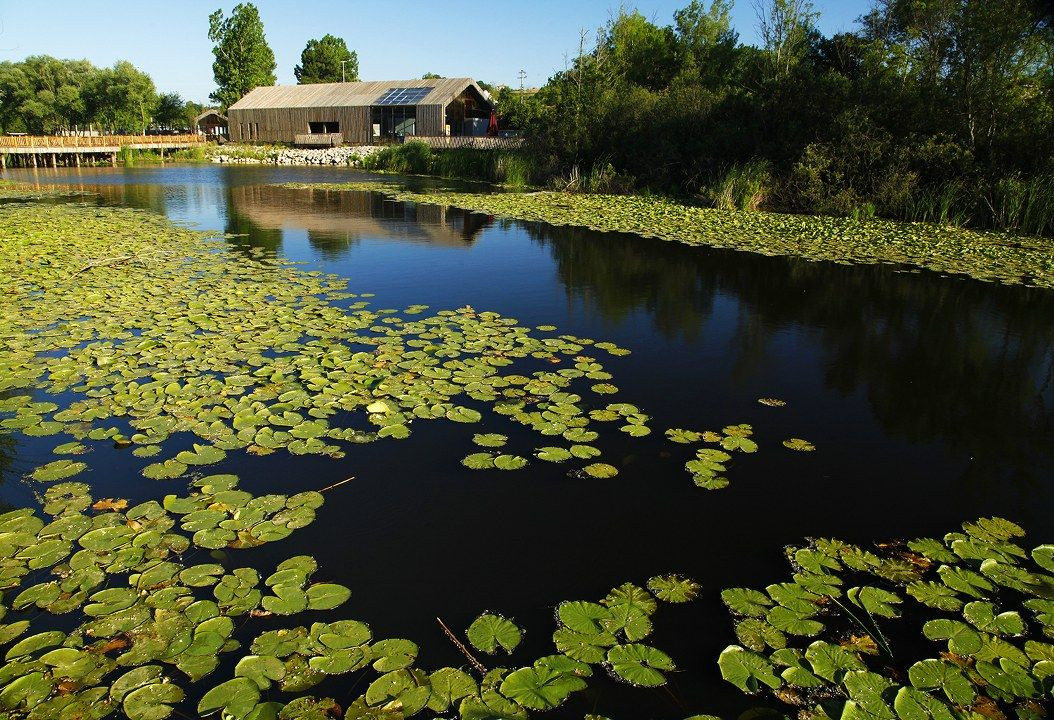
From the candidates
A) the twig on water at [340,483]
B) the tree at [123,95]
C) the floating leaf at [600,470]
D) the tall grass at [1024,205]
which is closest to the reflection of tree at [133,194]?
the twig on water at [340,483]

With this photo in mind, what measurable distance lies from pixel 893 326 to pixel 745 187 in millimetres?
8638

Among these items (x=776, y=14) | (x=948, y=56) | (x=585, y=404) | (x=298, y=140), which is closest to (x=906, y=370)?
(x=585, y=404)

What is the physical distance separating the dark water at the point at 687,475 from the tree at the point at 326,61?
220 ft

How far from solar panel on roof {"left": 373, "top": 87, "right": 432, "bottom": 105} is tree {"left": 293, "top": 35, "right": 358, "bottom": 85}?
30501 millimetres

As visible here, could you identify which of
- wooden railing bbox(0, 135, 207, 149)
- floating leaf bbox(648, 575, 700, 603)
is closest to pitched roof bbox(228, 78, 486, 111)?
wooden railing bbox(0, 135, 207, 149)

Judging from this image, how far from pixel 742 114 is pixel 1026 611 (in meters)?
15.4

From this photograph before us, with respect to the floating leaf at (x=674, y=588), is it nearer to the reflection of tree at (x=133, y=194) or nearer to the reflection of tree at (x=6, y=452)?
the reflection of tree at (x=6, y=452)

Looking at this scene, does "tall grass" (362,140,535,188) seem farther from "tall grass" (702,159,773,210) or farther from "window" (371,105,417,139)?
"window" (371,105,417,139)

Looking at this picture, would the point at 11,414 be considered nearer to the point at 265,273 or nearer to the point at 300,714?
the point at 300,714

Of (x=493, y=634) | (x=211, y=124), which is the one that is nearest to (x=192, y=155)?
(x=211, y=124)

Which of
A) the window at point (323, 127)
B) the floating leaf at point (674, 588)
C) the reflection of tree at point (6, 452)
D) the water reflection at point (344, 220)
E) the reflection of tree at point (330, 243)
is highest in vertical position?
the window at point (323, 127)

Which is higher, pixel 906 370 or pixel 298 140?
pixel 298 140

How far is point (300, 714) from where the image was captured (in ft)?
6.33

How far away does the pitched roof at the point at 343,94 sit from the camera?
Answer: 3644 cm
